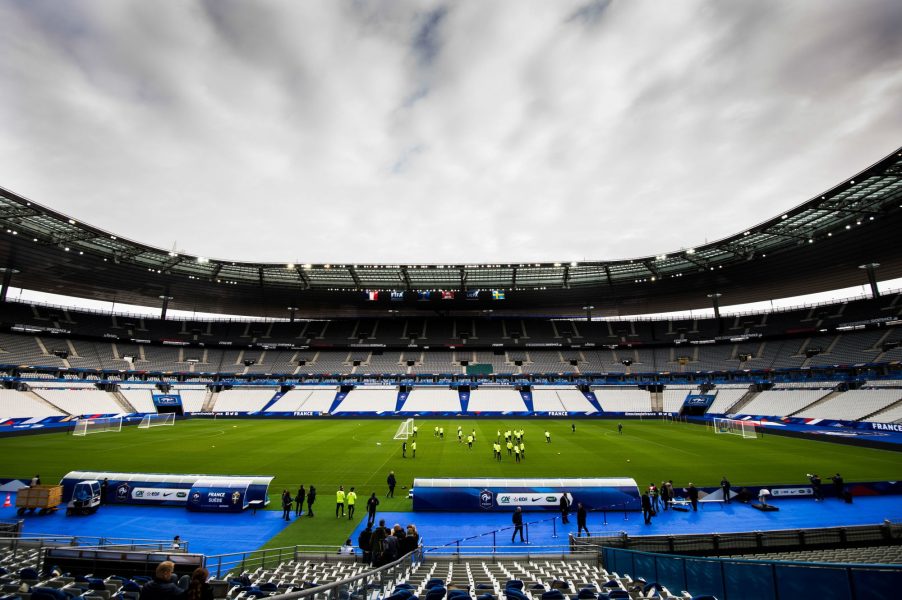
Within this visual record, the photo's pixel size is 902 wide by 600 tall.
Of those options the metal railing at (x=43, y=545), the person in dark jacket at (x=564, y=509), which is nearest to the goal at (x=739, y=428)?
the person in dark jacket at (x=564, y=509)

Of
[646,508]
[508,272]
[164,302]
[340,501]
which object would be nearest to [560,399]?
[508,272]

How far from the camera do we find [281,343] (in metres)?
68.4

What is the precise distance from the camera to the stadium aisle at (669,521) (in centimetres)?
1488

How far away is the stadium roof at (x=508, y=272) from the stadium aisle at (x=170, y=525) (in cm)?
2650

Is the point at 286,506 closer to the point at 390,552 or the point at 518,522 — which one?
the point at 518,522

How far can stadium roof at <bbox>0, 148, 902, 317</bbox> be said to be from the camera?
3359 centimetres

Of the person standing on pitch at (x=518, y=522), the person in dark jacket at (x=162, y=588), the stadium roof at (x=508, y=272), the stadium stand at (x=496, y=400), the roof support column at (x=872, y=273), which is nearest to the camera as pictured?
the person in dark jacket at (x=162, y=588)

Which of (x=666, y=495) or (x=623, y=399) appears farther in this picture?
(x=623, y=399)

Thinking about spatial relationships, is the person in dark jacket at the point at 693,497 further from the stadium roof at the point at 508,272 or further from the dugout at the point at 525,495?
the stadium roof at the point at 508,272

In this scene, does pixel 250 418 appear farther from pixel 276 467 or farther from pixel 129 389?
pixel 276 467

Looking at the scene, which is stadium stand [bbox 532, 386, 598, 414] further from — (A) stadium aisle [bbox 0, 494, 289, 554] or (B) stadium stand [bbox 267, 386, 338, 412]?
(A) stadium aisle [bbox 0, 494, 289, 554]

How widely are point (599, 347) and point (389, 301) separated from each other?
34657mm

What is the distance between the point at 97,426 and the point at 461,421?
3522 centimetres

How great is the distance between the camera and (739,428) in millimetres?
37938
